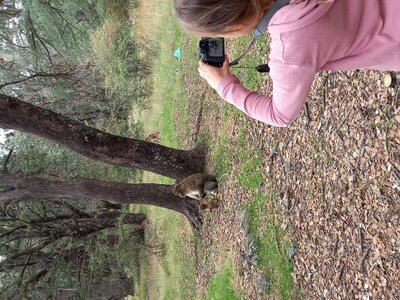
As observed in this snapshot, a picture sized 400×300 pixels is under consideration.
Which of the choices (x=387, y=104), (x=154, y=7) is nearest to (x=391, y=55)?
(x=387, y=104)

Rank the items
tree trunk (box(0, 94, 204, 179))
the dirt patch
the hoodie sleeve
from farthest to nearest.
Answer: tree trunk (box(0, 94, 204, 179)) < the dirt patch < the hoodie sleeve

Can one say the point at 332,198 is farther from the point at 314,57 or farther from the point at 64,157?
the point at 64,157

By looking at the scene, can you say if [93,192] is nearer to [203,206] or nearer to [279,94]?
[203,206]

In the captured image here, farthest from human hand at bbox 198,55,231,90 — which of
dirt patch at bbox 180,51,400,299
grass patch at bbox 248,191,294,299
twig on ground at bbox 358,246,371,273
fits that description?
grass patch at bbox 248,191,294,299

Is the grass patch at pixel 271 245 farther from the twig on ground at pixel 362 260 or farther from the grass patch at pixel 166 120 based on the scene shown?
the grass patch at pixel 166 120

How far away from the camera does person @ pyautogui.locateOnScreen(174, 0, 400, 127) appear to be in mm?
2070

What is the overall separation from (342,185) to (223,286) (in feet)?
12.5

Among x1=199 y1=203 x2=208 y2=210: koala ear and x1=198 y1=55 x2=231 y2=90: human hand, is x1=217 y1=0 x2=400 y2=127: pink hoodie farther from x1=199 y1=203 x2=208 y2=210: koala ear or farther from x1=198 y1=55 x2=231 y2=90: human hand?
x1=199 y1=203 x2=208 y2=210: koala ear

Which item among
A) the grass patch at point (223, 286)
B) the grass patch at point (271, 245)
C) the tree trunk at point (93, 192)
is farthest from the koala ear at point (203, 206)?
the grass patch at point (271, 245)

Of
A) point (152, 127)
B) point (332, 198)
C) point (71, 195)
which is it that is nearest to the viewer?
point (332, 198)

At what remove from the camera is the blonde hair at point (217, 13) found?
6.61ft

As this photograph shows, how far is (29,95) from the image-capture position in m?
13.2

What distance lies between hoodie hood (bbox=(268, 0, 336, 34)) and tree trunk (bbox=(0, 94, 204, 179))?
5866 millimetres

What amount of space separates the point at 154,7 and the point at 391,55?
12.7m
